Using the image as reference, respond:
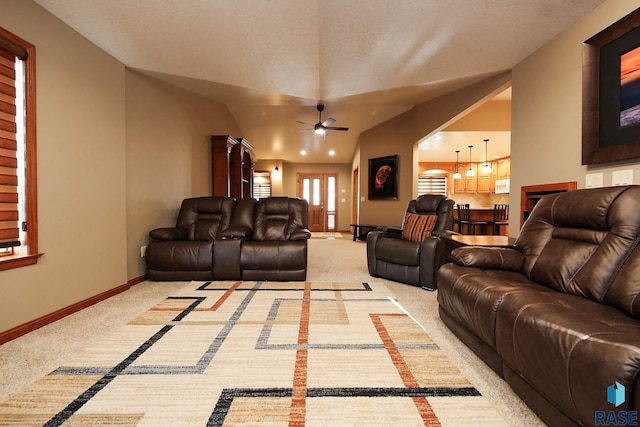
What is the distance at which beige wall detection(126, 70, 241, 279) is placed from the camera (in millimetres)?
3232

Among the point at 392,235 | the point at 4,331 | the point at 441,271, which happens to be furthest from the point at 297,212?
the point at 4,331

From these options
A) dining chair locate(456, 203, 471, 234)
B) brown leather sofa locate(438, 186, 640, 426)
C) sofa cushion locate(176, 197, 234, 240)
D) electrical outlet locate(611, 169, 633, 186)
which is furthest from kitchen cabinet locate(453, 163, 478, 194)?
sofa cushion locate(176, 197, 234, 240)

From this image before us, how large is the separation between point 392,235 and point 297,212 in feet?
4.52

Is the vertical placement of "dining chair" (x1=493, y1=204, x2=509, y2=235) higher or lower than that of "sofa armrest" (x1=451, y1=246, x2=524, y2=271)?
higher

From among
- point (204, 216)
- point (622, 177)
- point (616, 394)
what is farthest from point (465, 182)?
point (616, 394)

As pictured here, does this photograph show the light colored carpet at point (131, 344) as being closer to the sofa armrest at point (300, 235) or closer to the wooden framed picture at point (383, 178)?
the sofa armrest at point (300, 235)

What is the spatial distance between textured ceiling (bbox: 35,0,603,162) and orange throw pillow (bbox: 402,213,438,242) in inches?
71.8

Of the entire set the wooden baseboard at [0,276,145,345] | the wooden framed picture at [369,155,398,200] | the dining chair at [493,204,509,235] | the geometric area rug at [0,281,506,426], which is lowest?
the geometric area rug at [0,281,506,426]

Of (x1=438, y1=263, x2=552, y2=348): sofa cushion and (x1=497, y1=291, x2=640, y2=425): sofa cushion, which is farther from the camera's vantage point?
(x1=438, y1=263, x2=552, y2=348): sofa cushion

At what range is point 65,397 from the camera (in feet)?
4.26

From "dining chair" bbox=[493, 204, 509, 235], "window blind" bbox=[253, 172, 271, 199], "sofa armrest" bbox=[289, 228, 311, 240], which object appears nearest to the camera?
"sofa armrest" bbox=[289, 228, 311, 240]

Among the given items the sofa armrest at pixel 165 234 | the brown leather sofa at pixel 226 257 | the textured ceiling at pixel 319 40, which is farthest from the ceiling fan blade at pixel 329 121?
the sofa armrest at pixel 165 234

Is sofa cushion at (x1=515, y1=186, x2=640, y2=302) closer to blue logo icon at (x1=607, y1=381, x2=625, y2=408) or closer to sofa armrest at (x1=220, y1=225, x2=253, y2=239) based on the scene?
blue logo icon at (x1=607, y1=381, x2=625, y2=408)

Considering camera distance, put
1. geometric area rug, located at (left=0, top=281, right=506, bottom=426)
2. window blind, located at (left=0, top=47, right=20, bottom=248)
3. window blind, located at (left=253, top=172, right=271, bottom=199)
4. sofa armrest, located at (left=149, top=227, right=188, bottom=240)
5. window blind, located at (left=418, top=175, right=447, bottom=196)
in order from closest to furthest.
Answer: geometric area rug, located at (left=0, top=281, right=506, bottom=426)
window blind, located at (left=0, top=47, right=20, bottom=248)
sofa armrest, located at (left=149, top=227, right=188, bottom=240)
window blind, located at (left=418, top=175, right=447, bottom=196)
window blind, located at (left=253, top=172, right=271, bottom=199)
